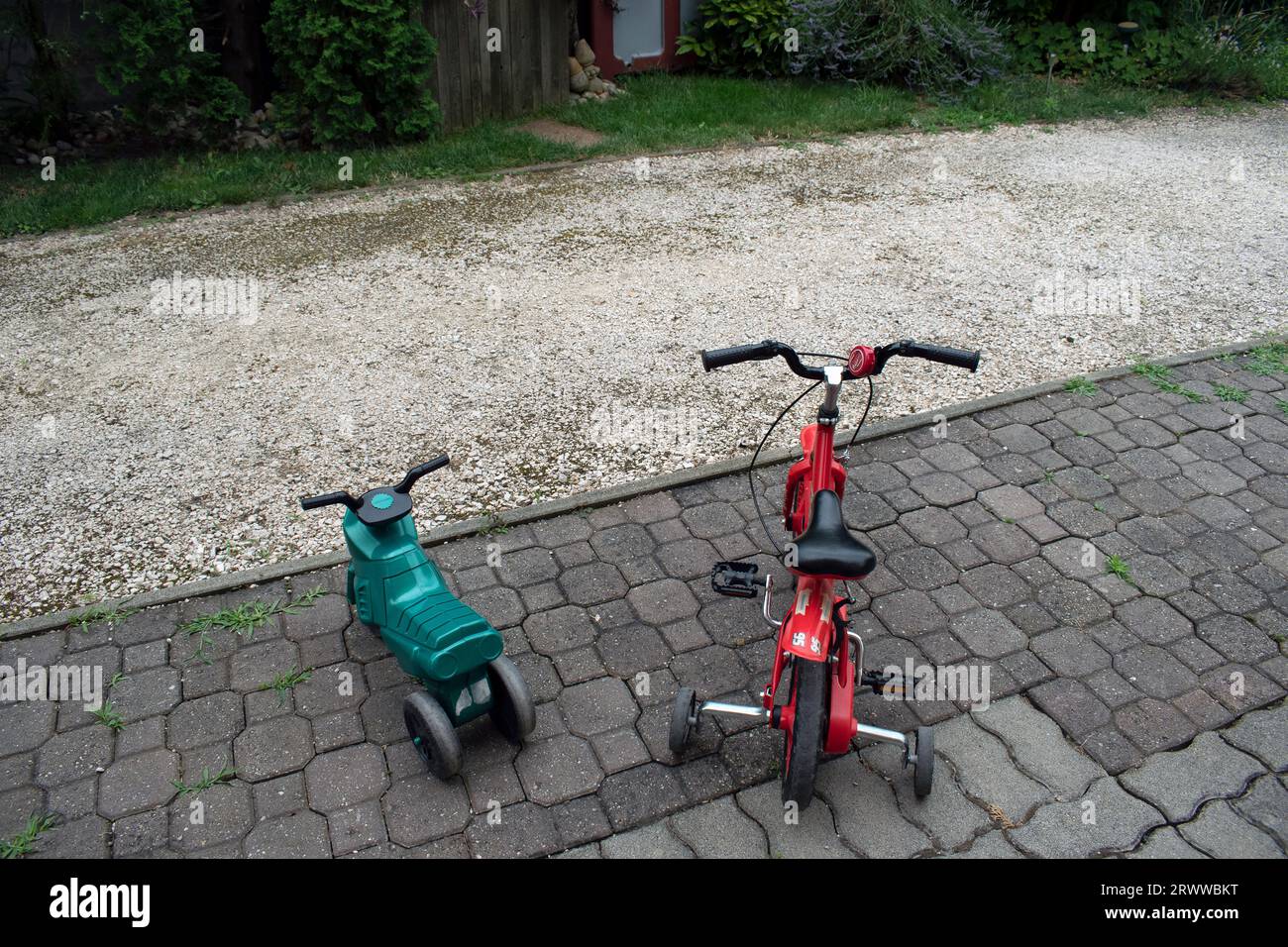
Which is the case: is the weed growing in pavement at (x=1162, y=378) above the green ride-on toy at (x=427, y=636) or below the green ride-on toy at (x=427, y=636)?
above

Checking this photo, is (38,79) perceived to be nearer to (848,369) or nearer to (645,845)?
(848,369)

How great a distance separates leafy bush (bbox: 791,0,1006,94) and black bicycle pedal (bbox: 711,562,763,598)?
888 centimetres

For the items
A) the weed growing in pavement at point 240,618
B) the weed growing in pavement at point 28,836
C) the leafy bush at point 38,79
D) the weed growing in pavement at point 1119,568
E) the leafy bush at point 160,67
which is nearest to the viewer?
the weed growing in pavement at point 28,836

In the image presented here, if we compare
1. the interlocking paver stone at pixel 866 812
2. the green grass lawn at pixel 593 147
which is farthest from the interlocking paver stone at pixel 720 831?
the green grass lawn at pixel 593 147

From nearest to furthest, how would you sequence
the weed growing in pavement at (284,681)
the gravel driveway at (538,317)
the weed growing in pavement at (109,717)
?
the weed growing in pavement at (109,717), the weed growing in pavement at (284,681), the gravel driveway at (538,317)

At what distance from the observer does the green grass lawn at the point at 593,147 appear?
28.1 feet

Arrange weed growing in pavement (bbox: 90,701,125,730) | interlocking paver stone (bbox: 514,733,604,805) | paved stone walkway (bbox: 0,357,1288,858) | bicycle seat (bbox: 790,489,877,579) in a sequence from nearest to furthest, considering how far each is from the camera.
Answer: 1. bicycle seat (bbox: 790,489,877,579)
2. paved stone walkway (bbox: 0,357,1288,858)
3. interlocking paver stone (bbox: 514,733,604,805)
4. weed growing in pavement (bbox: 90,701,125,730)

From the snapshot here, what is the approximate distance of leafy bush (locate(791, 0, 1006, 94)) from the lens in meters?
11.1

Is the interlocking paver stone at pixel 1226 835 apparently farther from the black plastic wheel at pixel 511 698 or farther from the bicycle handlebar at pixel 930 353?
the black plastic wheel at pixel 511 698

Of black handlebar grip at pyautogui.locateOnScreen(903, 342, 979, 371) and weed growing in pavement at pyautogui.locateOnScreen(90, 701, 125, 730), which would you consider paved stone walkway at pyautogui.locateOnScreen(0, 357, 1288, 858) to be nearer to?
weed growing in pavement at pyautogui.locateOnScreen(90, 701, 125, 730)

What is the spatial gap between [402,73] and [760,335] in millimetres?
4704

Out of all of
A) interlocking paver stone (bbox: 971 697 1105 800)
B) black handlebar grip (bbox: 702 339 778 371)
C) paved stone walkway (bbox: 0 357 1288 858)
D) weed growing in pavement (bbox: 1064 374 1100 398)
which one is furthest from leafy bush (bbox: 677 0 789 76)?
interlocking paver stone (bbox: 971 697 1105 800)
